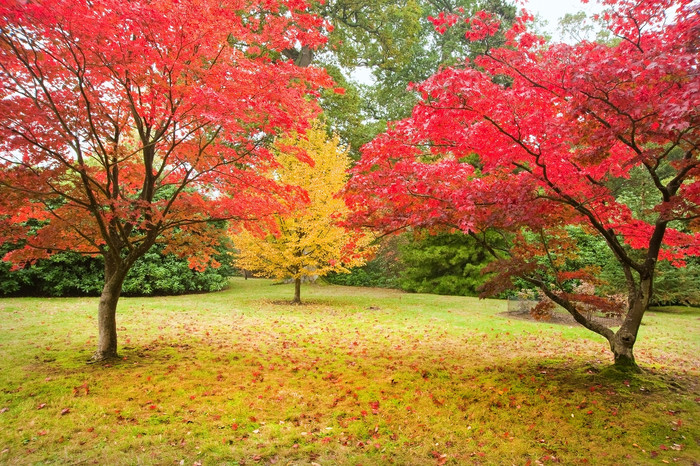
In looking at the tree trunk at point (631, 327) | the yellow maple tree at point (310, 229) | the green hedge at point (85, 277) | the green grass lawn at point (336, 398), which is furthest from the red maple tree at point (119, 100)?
the green hedge at point (85, 277)

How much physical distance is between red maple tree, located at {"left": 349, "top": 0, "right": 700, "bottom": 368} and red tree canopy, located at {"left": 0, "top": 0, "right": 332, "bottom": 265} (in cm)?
159

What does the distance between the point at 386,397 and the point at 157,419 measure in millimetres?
2286

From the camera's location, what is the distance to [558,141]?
445 cm

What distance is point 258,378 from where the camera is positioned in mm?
4859

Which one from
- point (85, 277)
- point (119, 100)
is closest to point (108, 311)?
point (119, 100)

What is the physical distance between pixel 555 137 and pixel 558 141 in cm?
8

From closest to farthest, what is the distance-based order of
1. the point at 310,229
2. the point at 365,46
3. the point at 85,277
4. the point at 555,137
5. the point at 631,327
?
the point at 555,137 → the point at 631,327 → the point at 310,229 → the point at 85,277 → the point at 365,46

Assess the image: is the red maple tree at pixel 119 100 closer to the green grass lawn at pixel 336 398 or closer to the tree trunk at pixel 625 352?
the green grass lawn at pixel 336 398

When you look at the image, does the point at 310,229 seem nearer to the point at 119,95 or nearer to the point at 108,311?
the point at 108,311

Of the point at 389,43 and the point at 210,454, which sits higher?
the point at 389,43

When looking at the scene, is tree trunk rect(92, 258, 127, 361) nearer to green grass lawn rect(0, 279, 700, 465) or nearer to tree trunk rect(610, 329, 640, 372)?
green grass lawn rect(0, 279, 700, 465)

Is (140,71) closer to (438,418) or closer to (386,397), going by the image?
(386,397)

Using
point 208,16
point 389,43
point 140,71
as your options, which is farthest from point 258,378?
point 389,43

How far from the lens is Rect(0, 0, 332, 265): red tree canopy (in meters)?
3.82
